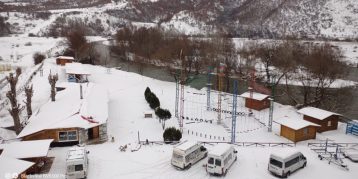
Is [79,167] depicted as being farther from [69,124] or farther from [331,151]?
[331,151]

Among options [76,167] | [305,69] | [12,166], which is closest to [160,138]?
[76,167]

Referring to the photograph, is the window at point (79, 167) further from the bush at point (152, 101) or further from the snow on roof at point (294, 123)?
the snow on roof at point (294, 123)

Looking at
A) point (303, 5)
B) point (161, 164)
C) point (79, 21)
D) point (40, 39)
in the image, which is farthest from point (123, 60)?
point (303, 5)

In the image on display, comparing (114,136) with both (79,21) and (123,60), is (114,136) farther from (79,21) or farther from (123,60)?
(79,21)

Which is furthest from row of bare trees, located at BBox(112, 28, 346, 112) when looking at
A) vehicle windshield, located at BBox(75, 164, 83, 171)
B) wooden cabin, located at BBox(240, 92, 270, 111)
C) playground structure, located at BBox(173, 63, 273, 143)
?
vehicle windshield, located at BBox(75, 164, 83, 171)

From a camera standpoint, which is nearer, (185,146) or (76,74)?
(185,146)

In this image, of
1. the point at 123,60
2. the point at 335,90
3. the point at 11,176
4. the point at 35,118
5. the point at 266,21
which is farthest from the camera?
the point at 266,21
